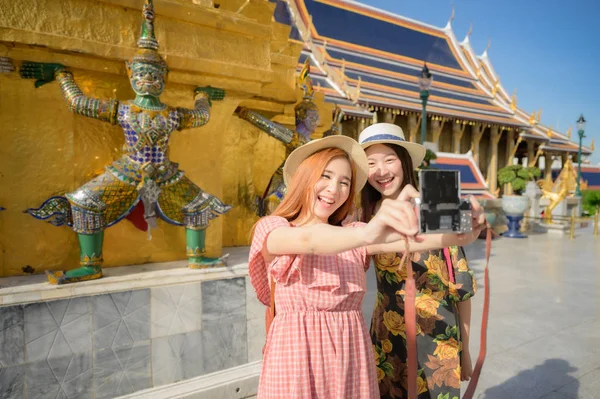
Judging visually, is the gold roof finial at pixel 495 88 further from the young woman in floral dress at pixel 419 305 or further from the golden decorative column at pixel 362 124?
the young woman in floral dress at pixel 419 305

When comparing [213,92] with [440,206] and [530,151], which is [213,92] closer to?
[440,206]

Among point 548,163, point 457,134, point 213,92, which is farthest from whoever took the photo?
point 548,163

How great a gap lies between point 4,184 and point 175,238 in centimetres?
106

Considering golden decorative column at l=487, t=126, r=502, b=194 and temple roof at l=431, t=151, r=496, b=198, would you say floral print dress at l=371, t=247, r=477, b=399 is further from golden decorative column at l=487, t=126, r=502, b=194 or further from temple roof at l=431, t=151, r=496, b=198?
golden decorative column at l=487, t=126, r=502, b=194

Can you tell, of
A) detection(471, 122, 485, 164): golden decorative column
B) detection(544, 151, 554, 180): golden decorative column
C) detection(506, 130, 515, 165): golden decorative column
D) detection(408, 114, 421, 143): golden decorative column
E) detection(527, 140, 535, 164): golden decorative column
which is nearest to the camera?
detection(408, 114, 421, 143): golden decorative column

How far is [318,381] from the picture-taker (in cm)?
125

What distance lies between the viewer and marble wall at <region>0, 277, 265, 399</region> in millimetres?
1934

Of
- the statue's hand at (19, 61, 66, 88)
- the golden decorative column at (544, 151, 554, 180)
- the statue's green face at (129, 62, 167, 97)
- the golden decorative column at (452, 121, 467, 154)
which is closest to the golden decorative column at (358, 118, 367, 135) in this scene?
the golden decorative column at (452, 121, 467, 154)

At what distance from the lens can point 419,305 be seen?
1.62m

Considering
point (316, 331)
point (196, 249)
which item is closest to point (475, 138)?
point (196, 249)

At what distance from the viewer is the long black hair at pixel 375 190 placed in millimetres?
1673

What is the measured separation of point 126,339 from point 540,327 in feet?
12.5

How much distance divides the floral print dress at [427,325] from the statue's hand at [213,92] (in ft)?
5.81

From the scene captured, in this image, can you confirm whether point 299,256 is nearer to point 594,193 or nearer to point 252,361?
point 252,361
